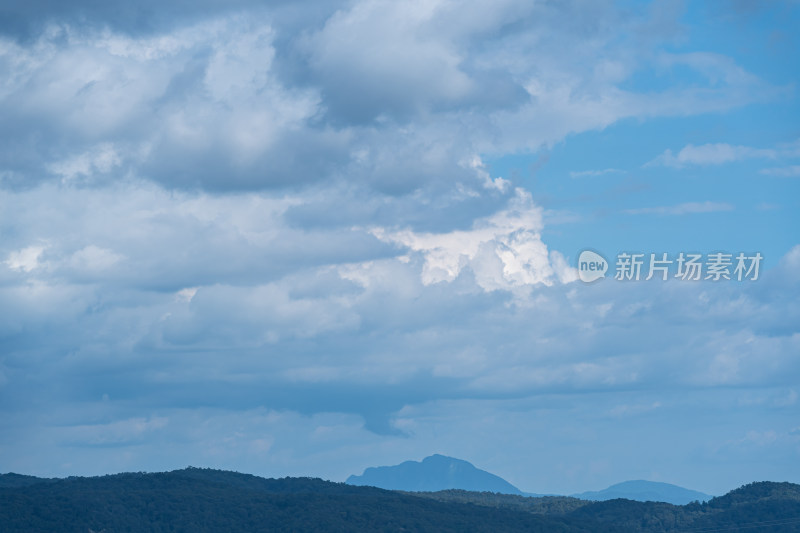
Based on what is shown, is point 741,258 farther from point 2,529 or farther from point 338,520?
point 2,529

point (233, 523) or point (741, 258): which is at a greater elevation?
point (741, 258)

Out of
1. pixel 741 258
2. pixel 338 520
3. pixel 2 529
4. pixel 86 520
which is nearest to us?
pixel 741 258

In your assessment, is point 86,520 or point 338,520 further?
point 338,520

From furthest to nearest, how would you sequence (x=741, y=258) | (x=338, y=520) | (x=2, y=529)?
(x=338, y=520) → (x=2, y=529) → (x=741, y=258)

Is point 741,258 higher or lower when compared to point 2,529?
higher

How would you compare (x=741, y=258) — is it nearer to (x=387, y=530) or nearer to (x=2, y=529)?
(x=387, y=530)

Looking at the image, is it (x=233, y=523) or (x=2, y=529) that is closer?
(x=2, y=529)

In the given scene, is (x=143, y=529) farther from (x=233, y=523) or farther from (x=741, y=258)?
(x=741, y=258)

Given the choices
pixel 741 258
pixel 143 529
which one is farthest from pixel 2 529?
pixel 741 258

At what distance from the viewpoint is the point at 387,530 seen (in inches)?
7830

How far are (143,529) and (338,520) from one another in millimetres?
38013

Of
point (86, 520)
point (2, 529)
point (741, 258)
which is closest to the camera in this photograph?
point (741, 258)

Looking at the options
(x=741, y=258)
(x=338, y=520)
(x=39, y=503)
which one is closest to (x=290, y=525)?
(x=338, y=520)

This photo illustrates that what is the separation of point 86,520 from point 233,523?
94.7ft
